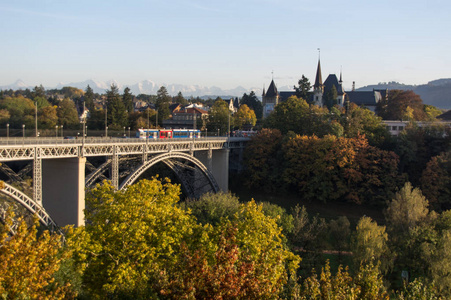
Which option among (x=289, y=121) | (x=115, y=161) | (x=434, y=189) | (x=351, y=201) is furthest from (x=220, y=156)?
(x=434, y=189)

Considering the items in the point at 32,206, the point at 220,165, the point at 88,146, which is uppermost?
the point at 88,146

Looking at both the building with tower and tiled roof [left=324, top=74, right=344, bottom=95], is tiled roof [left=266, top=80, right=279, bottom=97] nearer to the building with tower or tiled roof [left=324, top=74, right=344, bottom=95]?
the building with tower

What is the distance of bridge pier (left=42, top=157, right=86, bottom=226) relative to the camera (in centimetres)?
3288

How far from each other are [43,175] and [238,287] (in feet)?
87.4

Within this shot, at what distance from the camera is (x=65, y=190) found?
33281mm

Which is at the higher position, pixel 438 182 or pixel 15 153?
pixel 15 153

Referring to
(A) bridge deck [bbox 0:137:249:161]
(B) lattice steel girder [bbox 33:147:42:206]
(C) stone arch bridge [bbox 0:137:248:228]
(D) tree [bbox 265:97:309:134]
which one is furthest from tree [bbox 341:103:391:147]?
(B) lattice steel girder [bbox 33:147:42:206]

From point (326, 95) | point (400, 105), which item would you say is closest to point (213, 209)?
point (400, 105)

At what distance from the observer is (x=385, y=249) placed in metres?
30.4

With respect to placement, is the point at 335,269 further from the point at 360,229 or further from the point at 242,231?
the point at 242,231

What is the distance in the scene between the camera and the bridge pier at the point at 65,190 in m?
32.9

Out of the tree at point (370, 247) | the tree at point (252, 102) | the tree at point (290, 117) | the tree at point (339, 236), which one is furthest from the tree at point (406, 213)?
the tree at point (252, 102)

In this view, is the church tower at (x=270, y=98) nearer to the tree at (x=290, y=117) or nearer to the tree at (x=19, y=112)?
the tree at (x=290, y=117)

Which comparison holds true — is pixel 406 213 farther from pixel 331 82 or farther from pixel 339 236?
pixel 331 82
